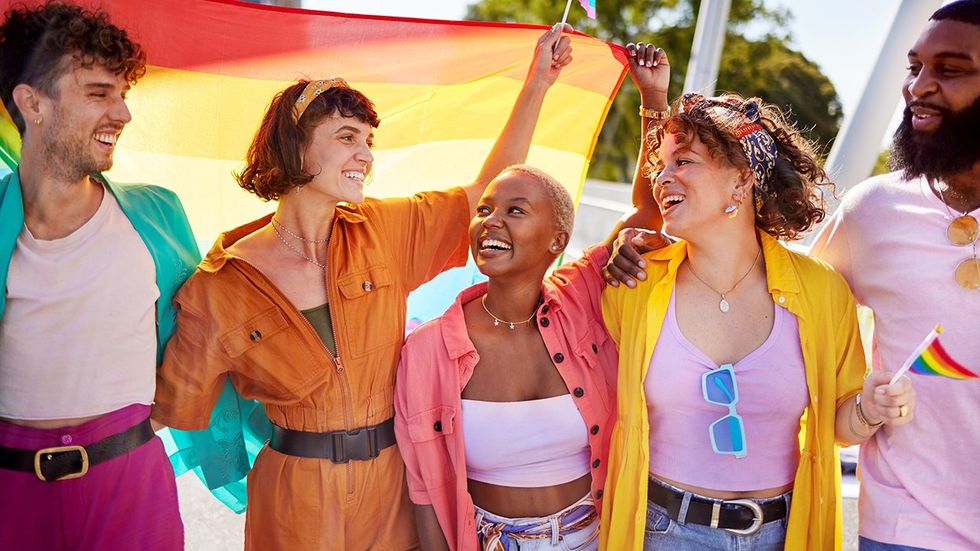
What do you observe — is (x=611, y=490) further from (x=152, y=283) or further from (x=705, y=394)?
(x=152, y=283)

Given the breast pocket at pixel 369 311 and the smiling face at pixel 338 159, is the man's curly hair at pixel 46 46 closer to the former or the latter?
the smiling face at pixel 338 159

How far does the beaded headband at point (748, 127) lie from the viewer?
123 inches

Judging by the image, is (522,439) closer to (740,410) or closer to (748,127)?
(740,410)

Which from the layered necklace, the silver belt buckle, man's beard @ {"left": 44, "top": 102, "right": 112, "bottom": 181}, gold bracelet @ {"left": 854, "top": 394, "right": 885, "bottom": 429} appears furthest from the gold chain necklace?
gold bracelet @ {"left": 854, "top": 394, "right": 885, "bottom": 429}

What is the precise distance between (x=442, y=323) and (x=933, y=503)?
169 centimetres

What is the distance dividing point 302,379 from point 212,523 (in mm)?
2328

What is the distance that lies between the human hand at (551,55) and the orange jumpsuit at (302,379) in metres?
1.10

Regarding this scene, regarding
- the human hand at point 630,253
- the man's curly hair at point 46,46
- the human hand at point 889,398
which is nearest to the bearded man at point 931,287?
the human hand at point 889,398

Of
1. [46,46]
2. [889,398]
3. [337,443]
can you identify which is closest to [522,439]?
[337,443]

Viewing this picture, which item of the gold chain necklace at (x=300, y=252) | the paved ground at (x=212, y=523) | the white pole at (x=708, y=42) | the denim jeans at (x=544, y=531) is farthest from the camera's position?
the white pole at (x=708, y=42)

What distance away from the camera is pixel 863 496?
3.07 metres

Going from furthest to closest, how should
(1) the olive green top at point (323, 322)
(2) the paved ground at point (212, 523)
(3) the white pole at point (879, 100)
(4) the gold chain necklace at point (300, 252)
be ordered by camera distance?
(3) the white pole at point (879, 100) → (2) the paved ground at point (212, 523) → (4) the gold chain necklace at point (300, 252) → (1) the olive green top at point (323, 322)

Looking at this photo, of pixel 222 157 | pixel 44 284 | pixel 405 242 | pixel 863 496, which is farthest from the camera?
pixel 222 157

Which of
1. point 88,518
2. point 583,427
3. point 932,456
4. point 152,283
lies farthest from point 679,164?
point 88,518
